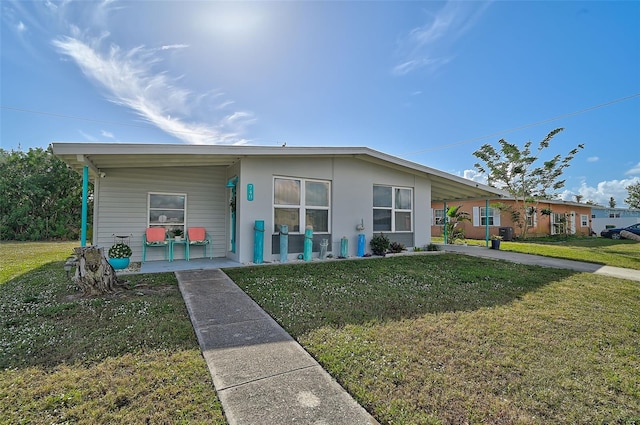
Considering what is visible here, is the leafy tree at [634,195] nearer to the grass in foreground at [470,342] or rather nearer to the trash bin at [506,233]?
the trash bin at [506,233]

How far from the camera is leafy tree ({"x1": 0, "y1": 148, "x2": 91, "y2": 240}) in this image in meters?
17.7

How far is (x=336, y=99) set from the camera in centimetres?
1367

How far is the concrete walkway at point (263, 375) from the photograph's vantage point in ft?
6.75

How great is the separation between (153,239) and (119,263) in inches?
60.7

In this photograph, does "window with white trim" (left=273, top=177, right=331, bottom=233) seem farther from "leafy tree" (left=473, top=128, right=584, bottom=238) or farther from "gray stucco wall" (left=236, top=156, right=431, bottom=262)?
"leafy tree" (left=473, top=128, right=584, bottom=238)

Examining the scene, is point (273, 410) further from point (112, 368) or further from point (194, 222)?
point (194, 222)

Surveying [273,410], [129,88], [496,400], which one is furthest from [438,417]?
Answer: [129,88]

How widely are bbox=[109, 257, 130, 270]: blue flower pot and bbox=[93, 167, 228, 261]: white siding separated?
1.66 meters

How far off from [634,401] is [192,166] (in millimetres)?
9596

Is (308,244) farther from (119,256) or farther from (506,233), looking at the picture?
(506,233)

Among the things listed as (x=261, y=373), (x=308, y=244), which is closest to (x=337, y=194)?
(x=308, y=244)

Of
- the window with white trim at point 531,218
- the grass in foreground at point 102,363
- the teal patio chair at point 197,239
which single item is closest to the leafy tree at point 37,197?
the teal patio chair at point 197,239

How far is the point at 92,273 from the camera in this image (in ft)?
16.6

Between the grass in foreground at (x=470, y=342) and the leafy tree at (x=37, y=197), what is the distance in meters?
18.6
